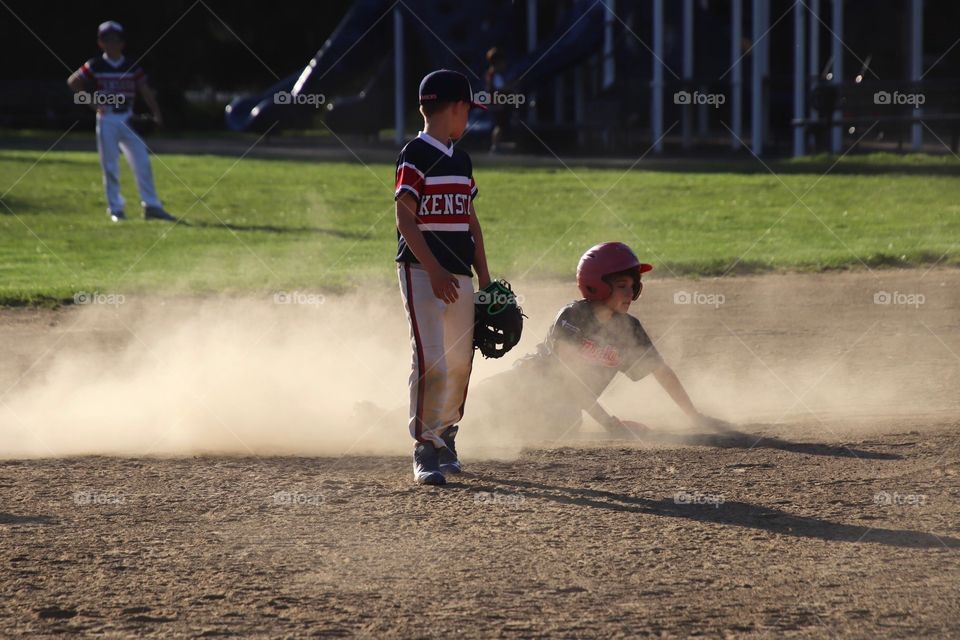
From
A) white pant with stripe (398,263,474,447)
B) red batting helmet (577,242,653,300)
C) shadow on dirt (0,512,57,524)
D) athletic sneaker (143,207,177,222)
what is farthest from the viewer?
athletic sneaker (143,207,177,222)

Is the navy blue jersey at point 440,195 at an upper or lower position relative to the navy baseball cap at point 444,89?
lower

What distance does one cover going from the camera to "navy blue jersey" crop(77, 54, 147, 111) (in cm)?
1570

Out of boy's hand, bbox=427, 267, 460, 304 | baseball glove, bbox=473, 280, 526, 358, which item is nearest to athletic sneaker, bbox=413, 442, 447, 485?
baseball glove, bbox=473, 280, 526, 358

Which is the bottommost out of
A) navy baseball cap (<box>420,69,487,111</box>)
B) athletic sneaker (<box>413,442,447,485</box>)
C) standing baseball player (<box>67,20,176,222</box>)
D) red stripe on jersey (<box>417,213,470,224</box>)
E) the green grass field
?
athletic sneaker (<box>413,442,447,485</box>)

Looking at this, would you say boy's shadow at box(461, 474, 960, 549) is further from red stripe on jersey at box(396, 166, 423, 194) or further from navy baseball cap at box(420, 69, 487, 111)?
navy baseball cap at box(420, 69, 487, 111)

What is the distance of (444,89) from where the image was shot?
5859 mm

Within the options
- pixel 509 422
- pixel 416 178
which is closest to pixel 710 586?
pixel 416 178

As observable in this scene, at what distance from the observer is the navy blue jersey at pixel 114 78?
→ 1570 centimetres

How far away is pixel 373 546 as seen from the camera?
202 inches

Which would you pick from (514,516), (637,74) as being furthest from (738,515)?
(637,74)

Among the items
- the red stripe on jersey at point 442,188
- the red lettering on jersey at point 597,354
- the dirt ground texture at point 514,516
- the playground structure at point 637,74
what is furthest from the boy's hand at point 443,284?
the playground structure at point 637,74

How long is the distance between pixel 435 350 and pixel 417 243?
1.75 ft

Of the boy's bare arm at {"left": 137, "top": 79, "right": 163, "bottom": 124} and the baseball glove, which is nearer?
the baseball glove

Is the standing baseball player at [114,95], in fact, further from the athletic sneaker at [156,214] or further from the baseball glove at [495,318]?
the baseball glove at [495,318]
